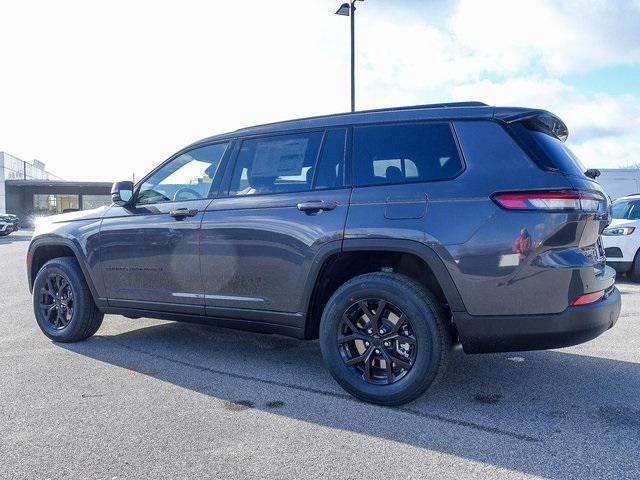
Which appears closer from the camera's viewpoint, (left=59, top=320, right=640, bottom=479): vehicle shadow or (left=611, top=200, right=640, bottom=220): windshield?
(left=59, top=320, right=640, bottom=479): vehicle shadow

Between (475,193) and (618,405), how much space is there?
1658 mm

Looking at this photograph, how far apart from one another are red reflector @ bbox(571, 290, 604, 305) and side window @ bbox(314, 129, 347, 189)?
5.31 feet

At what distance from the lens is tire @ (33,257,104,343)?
525 cm

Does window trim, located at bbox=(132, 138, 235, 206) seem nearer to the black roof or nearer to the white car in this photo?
the black roof

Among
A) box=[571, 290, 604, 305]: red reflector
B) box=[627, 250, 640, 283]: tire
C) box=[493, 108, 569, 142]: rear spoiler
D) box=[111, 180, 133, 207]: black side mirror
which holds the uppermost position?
box=[493, 108, 569, 142]: rear spoiler

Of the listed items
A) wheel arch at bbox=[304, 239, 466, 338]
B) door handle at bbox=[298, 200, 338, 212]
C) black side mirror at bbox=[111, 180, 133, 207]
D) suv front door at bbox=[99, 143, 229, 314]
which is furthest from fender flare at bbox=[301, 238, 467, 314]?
black side mirror at bbox=[111, 180, 133, 207]

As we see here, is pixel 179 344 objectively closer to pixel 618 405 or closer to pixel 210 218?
pixel 210 218

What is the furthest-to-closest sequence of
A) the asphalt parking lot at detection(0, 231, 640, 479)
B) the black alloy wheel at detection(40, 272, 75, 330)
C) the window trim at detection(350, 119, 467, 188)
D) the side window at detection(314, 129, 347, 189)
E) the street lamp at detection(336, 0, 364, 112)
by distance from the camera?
the street lamp at detection(336, 0, 364, 112)
the black alloy wheel at detection(40, 272, 75, 330)
the side window at detection(314, 129, 347, 189)
the window trim at detection(350, 119, 467, 188)
the asphalt parking lot at detection(0, 231, 640, 479)

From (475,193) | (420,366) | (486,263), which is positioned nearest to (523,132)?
(475,193)

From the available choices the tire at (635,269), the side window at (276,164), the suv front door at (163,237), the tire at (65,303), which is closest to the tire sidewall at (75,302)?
the tire at (65,303)

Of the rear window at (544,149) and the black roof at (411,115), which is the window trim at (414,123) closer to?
the black roof at (411,115)

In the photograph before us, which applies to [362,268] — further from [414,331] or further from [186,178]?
[186,178]

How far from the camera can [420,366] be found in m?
3.47

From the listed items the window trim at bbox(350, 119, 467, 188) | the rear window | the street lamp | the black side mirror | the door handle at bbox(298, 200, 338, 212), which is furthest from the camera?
the street lamp
